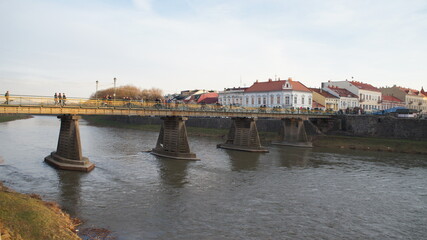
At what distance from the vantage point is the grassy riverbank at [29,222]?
14516 mm

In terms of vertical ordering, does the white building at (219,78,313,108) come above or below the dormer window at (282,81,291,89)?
below

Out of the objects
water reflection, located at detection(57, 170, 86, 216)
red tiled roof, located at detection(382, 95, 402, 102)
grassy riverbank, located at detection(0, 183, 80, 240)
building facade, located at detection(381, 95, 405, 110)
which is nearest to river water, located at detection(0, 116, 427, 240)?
water reflection, located at detection(57, 170, 86, 216)

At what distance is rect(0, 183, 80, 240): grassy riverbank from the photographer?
1452 centimetres

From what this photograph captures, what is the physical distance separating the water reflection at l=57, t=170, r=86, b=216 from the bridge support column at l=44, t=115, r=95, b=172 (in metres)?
1.02

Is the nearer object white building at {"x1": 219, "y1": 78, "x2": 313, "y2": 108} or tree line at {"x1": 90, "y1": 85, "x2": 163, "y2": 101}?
white building at {"x1": 219, "y1": 78, "x2": 313, "y2": 108}

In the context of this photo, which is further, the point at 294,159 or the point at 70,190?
the point at 294,159

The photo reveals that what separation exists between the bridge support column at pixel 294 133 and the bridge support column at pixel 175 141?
27.6 meters

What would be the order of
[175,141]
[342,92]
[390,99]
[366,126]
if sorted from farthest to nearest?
[390,99]
[342,92]
[366,126]
[175,141]

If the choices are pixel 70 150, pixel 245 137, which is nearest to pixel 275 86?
pixel 245 137

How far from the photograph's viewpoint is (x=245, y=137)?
2191 inches

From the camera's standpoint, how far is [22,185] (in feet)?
89.4

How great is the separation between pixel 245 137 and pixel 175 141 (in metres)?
14.8

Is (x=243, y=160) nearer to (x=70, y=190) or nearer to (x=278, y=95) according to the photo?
(x=70, y=190)

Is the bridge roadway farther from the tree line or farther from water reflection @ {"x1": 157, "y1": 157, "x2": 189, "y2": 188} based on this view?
the tree line
